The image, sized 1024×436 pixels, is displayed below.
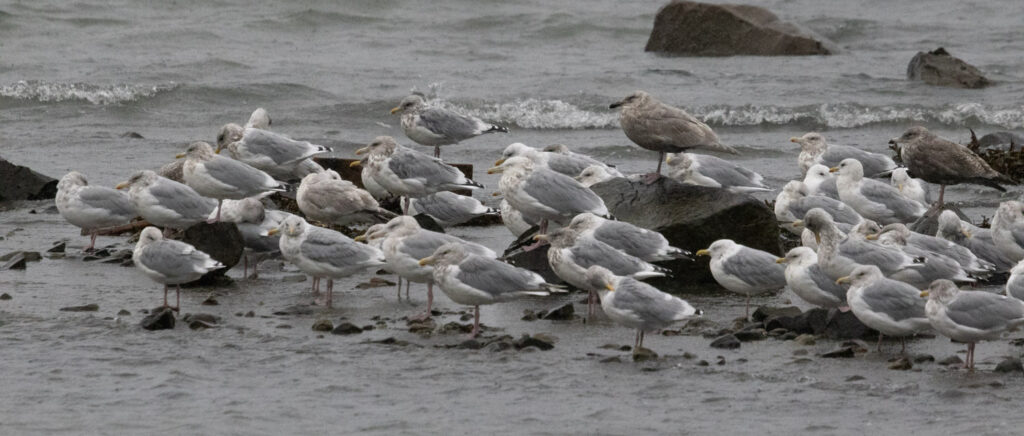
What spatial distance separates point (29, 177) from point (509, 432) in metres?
9.04

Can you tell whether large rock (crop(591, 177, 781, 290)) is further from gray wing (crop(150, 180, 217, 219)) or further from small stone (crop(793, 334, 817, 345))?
gray wing (crop(150, 180, 217, 219))

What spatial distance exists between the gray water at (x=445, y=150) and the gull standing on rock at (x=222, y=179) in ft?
3.70

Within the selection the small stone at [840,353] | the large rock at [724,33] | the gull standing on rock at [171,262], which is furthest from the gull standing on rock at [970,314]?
the large rock at [724,33]

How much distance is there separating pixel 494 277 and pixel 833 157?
244 inches

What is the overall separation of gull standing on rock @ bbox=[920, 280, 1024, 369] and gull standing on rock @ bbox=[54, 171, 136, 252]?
680cm

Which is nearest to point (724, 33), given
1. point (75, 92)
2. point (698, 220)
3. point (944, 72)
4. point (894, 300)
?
point (944, 72)

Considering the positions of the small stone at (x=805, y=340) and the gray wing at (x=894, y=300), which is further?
the small stone at (x=805, y=340)

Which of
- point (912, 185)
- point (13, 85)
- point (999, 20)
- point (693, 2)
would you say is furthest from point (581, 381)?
point (999, 20)

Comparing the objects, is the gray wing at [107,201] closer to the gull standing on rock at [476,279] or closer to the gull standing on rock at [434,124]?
the gull standing on rock at [434,124]

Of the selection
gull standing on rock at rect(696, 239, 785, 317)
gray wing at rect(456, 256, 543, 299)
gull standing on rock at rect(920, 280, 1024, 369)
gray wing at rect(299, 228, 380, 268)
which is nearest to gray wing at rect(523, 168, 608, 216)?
gull standing on rock at rect(696, 239, 785, 317)

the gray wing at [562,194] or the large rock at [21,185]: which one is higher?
the gray wing at [562,194]

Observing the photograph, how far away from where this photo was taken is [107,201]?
39.3ft

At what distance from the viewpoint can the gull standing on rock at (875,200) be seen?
12.5m

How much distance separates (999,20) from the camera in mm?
32719
